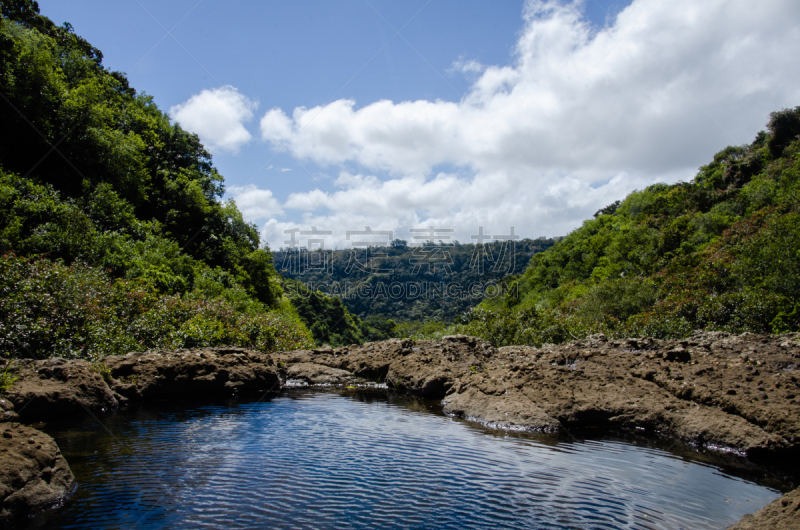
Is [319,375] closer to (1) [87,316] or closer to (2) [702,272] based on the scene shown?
(1) [87,316]

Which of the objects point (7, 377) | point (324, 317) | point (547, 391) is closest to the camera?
point (7, 377)

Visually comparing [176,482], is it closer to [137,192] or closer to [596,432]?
[596,432]

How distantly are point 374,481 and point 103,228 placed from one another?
24341mm

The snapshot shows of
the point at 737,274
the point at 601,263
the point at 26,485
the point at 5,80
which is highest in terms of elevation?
the point at 5,80

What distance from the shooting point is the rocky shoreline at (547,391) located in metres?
5.51

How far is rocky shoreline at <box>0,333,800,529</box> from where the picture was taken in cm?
551

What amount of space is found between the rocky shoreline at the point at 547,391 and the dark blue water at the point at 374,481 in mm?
801

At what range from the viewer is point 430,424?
10.3 m

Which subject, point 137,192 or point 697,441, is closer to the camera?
point 697,441

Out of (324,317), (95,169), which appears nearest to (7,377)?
(95,169)

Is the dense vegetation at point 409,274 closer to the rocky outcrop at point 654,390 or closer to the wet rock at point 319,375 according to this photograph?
the wet rock at point 319,375

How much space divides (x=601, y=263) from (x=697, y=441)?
56086 millimetres

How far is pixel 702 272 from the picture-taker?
89.6ft

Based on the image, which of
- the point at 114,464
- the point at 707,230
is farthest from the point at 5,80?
the point at 707,230
